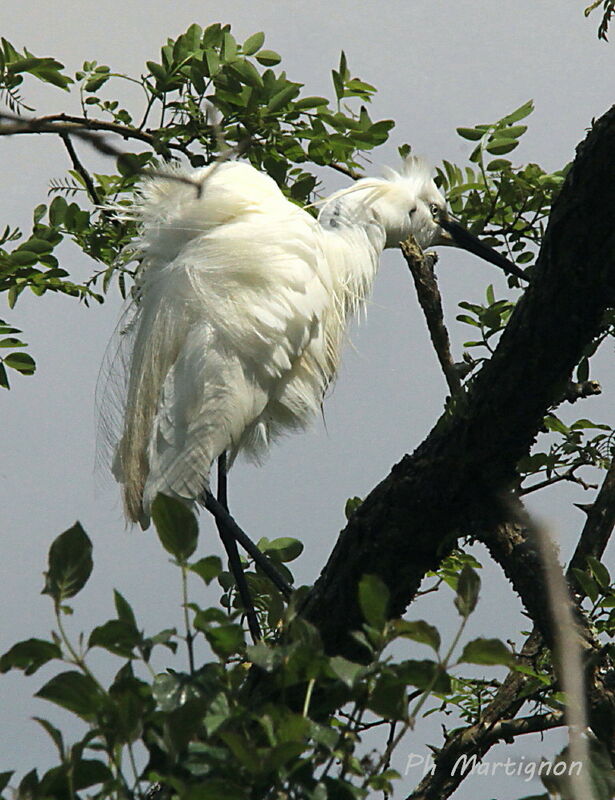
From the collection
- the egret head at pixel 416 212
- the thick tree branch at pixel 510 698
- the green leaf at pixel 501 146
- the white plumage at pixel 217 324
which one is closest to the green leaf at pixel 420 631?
the thick tree branch at pixel 510 698

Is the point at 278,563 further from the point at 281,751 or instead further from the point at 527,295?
the point at 281,751

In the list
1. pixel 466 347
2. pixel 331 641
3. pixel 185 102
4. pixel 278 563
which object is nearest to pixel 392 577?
pixel 331 641

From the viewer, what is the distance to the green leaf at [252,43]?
2.78m

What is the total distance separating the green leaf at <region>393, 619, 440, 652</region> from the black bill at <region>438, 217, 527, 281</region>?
8.04 feet

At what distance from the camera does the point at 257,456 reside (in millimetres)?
3855

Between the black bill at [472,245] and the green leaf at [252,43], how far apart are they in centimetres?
101

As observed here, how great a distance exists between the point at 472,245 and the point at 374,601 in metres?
3.00

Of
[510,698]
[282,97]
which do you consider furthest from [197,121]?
[510,698]

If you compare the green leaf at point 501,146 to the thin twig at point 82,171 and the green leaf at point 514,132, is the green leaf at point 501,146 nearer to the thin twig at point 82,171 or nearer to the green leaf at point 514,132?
the green leaf at point 514,132

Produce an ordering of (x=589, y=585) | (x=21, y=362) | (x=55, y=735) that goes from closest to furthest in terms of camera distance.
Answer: (x=55, y=735) < (x=589, y=585) < (x=21, y=362)

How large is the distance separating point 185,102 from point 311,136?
13.3 inches

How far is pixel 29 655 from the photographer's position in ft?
3.47

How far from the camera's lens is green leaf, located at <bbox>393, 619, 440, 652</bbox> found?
1021 millimetres

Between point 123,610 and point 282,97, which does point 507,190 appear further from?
point 123,610
